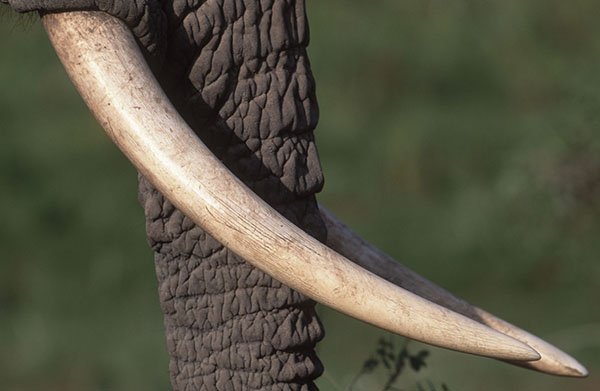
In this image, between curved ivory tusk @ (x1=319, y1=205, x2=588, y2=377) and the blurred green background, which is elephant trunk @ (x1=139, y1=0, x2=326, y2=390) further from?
the blurred green background

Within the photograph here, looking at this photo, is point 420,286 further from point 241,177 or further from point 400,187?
point 400,187

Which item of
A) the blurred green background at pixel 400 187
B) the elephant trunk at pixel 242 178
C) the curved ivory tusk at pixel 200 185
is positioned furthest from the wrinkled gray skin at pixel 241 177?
the blurred green background at pixel 400 187

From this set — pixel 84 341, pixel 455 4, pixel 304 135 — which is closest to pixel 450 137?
pixel 455 4

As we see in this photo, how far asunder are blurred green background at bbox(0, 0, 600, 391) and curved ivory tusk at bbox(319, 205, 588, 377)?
1144 millimetres

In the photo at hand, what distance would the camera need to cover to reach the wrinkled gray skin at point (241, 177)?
1.18 m

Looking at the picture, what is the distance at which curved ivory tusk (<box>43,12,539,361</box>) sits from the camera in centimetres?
103

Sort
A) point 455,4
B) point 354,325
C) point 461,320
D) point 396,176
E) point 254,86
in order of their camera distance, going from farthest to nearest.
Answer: point 455,4
point 396,176
point 354,325
point 254,86
point 461,320

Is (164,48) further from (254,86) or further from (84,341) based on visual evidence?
(84,341)

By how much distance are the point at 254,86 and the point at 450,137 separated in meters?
2.14

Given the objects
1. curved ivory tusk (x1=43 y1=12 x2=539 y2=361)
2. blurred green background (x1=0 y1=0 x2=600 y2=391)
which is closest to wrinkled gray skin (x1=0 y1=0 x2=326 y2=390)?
curved ivory tusk (x1=43 y1=12 x2=539 y2=361)

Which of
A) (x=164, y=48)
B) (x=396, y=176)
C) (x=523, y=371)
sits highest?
(x=396, y=176)

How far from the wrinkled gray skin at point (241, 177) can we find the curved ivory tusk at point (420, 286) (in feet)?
0.53

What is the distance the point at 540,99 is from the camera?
3.34 metres

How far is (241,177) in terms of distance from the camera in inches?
47.5
